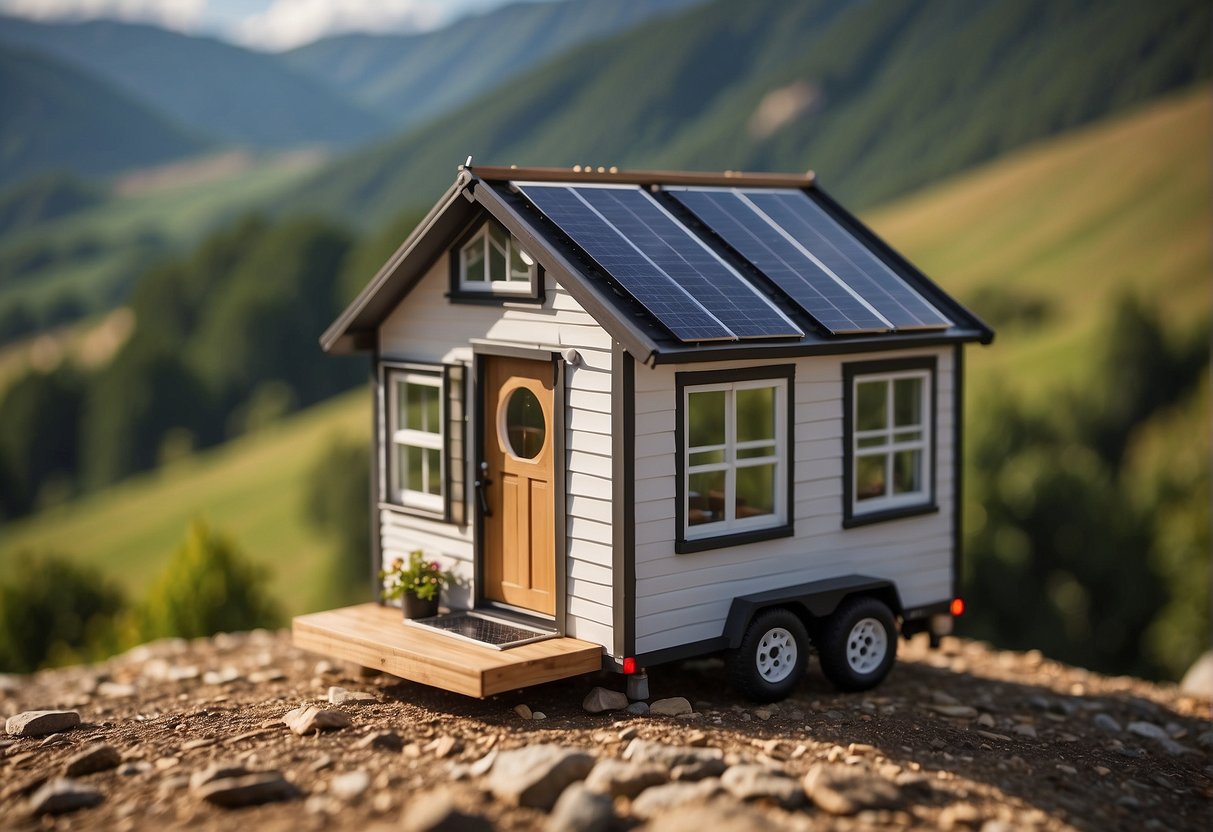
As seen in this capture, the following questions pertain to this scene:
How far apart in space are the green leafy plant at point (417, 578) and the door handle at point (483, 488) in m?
0.85

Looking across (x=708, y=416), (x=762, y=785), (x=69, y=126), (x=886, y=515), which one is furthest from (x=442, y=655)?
(x=69, y=126)

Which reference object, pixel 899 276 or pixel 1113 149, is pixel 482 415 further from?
pixel 1113 149

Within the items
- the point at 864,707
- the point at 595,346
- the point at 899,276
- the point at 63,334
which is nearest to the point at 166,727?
the point at 595,346

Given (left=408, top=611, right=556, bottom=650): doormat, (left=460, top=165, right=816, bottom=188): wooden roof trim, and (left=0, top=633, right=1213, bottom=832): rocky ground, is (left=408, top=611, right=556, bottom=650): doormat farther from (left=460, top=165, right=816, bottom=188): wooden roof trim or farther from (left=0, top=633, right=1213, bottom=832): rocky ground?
(left=460, top=165, right=816, bottom=188): wooden roof trim

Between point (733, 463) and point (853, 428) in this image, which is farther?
point (853, 428)

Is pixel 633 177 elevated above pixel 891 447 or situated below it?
above

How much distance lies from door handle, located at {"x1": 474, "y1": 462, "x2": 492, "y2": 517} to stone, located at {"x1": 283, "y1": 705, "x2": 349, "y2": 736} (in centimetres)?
245

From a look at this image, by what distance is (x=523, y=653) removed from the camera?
1109cm

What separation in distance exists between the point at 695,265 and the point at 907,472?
11.5ft

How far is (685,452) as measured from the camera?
37.5 ft

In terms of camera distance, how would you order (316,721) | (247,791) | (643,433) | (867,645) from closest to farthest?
(247,791) < (316,721) < (643,433) < (867,645)

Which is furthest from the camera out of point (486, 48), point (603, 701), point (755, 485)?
point (486, 48)

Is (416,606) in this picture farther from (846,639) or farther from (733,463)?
(846,639)

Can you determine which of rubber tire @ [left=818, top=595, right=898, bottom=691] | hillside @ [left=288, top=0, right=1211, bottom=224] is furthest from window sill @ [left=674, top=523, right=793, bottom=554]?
hillside @ [left=288, top=0, right=1211, bottom=224]
